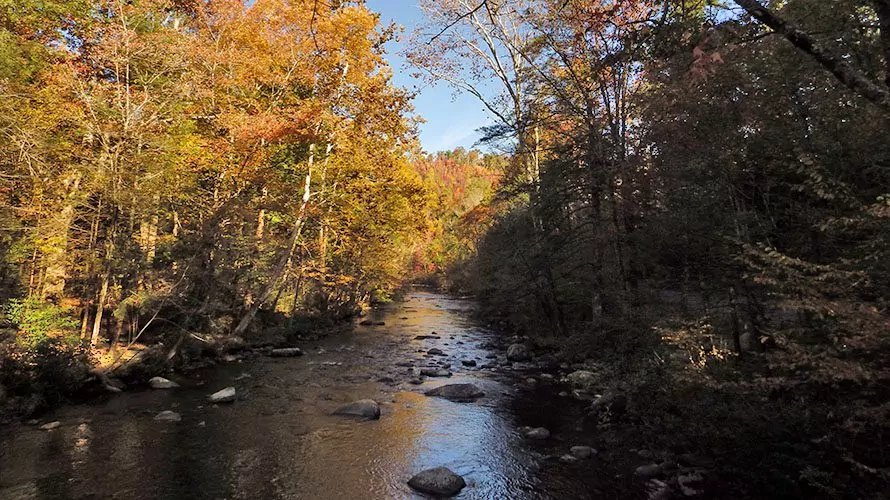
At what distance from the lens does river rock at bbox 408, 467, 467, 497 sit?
268 inches

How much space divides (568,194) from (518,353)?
5906mm

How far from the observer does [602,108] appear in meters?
15.9

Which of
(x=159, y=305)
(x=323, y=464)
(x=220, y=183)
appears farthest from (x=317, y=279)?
(x=323, y=464)

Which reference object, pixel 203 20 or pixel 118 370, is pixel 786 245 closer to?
pixel 118 370

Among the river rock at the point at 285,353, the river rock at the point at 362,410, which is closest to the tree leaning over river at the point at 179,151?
the river rock at the point at 285,353

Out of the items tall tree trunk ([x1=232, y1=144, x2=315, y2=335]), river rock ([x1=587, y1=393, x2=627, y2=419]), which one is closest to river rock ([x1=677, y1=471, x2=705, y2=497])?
river rock ([x1=587, y1=393, x2=627, y2=419])

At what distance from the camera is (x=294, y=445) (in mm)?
8523

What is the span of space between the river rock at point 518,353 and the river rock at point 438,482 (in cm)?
947

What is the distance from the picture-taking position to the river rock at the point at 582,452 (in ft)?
26.0

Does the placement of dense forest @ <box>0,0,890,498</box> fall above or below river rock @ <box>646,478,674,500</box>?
above

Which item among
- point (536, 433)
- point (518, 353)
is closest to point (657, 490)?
point (536, 433)

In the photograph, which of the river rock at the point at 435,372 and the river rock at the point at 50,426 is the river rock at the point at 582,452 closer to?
the river rock at the point at 435,372

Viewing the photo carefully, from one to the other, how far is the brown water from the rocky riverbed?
0.10ft

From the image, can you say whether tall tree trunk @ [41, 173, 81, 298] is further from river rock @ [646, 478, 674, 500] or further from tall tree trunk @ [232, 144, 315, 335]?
river rock @ [646, 478, 674, 500]
